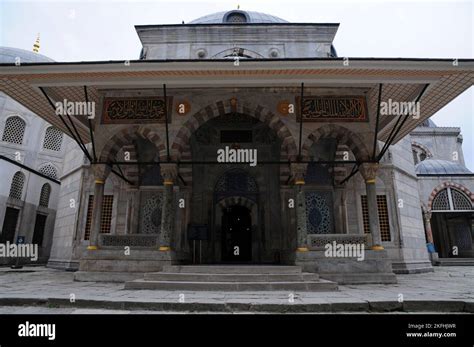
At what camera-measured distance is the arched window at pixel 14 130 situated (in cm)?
1812

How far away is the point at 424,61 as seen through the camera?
626 cm

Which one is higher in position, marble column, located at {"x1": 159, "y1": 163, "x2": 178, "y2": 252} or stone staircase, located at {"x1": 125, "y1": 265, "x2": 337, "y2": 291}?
marble column, located at {"x1": 159, "y1": 163, "x2": 178, "y2": 252}

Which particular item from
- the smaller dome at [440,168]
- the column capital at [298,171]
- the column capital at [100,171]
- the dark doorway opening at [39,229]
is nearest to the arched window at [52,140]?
the dark doorway opening at [39,229]

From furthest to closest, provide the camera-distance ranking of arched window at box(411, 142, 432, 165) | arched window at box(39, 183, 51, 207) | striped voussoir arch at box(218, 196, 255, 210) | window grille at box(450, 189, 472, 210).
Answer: arched window at box(411, 142, 432, 165)
window grille at box(450, 189, 472, 210)
arched window at box(39, 183, 51, 207)
striped voussoir arch at box(218, 196, 255, 210)

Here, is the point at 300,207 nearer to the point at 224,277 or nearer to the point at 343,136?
the point at 343,136

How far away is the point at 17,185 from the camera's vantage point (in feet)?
49.6

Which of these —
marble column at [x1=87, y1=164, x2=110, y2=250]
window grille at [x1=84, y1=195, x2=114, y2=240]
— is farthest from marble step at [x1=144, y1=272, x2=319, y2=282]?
window grille at [x1=84, y1=195, x2=114, y2=240]

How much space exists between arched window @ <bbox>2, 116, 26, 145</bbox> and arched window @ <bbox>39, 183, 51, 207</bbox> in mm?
3846

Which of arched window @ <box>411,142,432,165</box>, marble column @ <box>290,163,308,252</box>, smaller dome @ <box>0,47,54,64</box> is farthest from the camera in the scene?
arched window @ <box>411,142,432,165</box>

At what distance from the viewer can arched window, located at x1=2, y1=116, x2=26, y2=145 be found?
59.5 ft

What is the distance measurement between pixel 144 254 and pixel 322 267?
426 centimetres

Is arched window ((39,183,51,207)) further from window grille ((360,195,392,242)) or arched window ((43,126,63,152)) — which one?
window grille ((360,195,392,242))

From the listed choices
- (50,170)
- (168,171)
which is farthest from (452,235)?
(50,170)

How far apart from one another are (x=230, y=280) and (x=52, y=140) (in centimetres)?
1897
